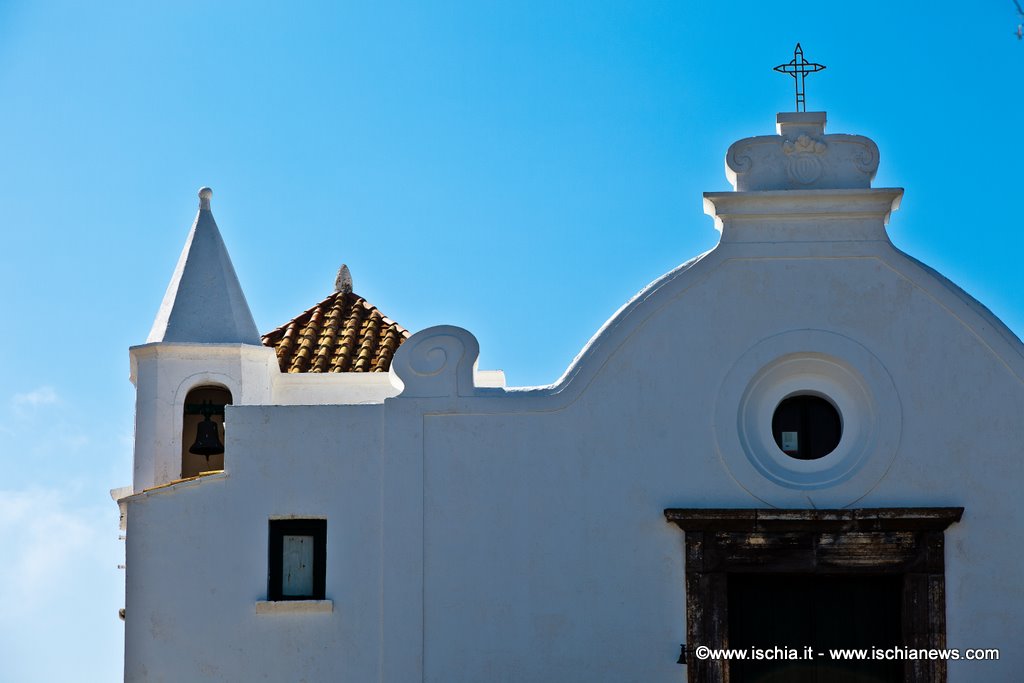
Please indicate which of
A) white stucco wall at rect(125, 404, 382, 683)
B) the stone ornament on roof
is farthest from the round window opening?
white stucco wall at rect(125, 404, 382, 683)

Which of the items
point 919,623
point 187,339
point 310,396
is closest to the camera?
point 919,623

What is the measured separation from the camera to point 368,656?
16219 mm

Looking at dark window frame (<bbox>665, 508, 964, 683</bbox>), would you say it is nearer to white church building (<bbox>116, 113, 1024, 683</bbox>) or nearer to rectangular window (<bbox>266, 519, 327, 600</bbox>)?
white church building (<bbox>116, 113, 1024, 683</bbox>)

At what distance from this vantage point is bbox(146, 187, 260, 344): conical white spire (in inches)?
754

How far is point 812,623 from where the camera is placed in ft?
53.6

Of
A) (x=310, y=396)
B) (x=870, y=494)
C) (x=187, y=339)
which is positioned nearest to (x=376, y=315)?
(x=310, y=396)

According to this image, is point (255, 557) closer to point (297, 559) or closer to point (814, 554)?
point (297, 559)

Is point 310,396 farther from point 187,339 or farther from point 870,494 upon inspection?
point 870,494

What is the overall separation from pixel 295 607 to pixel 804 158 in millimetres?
6436

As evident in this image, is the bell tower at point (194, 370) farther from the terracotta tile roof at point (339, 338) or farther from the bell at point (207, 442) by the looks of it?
the terracotta tile roof at point (339, 338)

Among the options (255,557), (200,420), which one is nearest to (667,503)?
(255,557)

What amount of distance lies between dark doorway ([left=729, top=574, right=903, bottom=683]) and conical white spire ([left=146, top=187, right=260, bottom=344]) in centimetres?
637

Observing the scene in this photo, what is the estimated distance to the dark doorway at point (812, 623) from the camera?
16.2 m

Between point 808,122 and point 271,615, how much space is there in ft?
22.8
